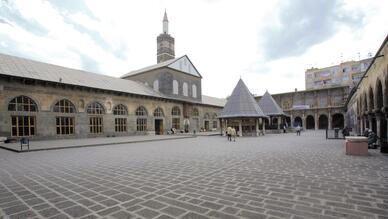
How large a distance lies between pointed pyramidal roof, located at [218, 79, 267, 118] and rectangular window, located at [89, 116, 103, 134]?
1339 cm

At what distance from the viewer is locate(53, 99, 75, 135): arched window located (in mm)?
17344

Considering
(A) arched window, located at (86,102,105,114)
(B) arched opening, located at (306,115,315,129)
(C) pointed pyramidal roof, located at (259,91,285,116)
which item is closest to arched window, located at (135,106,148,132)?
(A) arched window, located at (86,102,105,114)

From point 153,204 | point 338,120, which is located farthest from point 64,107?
point 338,120

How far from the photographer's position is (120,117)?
22.1 m

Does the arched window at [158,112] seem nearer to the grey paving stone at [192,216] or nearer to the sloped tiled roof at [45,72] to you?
the sloped tiled roof at [45,72]

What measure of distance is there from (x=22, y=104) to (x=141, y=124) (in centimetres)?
1171

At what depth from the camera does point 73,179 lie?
4.92m

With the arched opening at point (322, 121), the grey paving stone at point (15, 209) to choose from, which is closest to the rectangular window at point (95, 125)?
the grey paving stone at point (15, 209)

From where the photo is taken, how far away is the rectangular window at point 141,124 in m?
24.0

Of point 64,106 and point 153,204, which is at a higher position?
point 64,106

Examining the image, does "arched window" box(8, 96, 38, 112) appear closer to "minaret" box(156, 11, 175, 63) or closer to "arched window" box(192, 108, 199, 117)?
"arched window" box(192, 108, 199, 117)

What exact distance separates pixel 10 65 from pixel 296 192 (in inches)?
878

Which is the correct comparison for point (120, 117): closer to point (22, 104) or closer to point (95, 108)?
point (95, 108)

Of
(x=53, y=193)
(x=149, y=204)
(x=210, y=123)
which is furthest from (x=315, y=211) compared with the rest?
(x=210, y=123)
